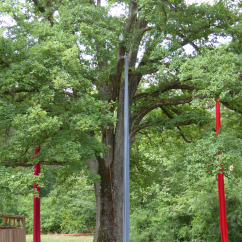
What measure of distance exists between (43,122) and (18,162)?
1.92 meters

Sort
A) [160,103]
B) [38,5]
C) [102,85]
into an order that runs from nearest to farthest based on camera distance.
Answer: [102,85], [38,5], [160,103]

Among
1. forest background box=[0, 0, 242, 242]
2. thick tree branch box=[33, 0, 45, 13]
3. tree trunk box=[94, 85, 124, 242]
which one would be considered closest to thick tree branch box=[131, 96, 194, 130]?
forest background box=[0, 0, 242, 242]

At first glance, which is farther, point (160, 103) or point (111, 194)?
point (160, 103)

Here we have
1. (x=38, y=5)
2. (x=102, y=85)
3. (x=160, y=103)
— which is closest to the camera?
(x=102, y=85)

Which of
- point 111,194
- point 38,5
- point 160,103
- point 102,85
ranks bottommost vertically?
point 111,194

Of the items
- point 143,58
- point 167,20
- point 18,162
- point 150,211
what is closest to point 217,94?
point 167,20

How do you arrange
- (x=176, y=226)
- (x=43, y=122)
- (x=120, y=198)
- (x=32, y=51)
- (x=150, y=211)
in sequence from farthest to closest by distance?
(x=150, y=211) < (x=176, y=226) < (x=120, y=198) < (x=32, y=51) < (x=43, y=122)

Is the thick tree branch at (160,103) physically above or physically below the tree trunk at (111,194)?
above

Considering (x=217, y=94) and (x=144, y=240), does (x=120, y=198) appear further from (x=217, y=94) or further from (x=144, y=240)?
(x=144, y=240)

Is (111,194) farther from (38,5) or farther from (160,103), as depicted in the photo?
(38,5)

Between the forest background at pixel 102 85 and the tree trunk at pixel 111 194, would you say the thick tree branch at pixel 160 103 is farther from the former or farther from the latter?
the tree trunk at pixel 111 194

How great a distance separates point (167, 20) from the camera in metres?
9.09

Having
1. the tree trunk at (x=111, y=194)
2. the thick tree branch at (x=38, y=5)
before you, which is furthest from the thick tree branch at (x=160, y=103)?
the thick tree branch at (x=38, y=5)

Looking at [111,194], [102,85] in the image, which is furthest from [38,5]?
[111,194]
